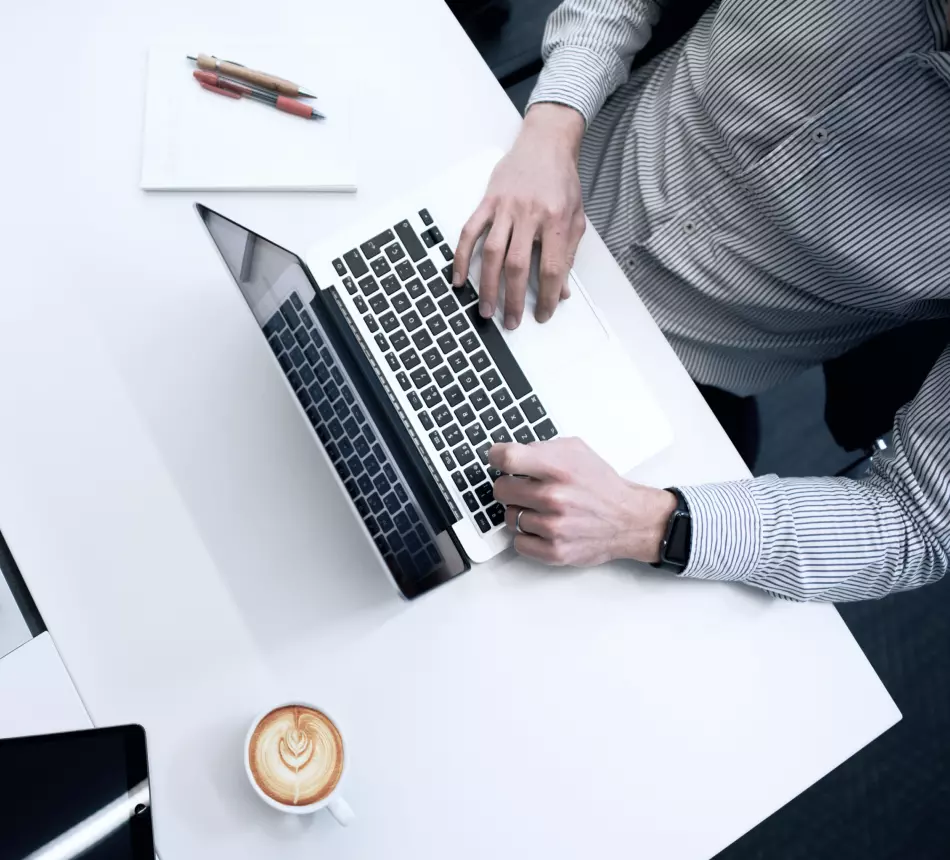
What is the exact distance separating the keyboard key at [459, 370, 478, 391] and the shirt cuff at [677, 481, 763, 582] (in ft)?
0.69

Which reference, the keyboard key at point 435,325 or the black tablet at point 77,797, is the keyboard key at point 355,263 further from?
the black tablet at point 77,797

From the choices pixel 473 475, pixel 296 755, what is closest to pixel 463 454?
pixel 473 475

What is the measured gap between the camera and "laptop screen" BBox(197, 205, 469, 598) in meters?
0.60

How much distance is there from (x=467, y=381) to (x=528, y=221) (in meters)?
0.16

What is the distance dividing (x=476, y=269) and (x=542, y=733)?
41 centimetres

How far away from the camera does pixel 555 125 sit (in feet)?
2.56

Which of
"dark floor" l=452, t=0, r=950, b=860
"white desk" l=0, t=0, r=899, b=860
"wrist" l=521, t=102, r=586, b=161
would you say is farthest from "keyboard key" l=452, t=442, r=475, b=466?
"dark floor" l=452, t=0, r=950, b=860

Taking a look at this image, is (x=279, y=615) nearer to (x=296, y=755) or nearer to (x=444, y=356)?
(x=296, y=755)

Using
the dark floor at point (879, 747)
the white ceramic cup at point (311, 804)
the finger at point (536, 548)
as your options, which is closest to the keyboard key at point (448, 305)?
the finger at point (536, 548)

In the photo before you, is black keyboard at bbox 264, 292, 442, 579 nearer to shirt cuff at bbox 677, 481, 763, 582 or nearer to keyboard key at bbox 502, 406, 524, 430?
keyboard key at bbox 502, 406, 524, 430

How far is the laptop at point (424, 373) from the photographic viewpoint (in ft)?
1.98

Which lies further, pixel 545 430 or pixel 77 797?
pixel 545 430

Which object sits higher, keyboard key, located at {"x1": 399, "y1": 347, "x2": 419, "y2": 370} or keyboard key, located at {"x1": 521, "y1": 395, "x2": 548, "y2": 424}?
keyboard key, located at {"x1": 399, "y1": 347, "x2": 419, "y2": 370}

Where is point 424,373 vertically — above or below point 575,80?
below
